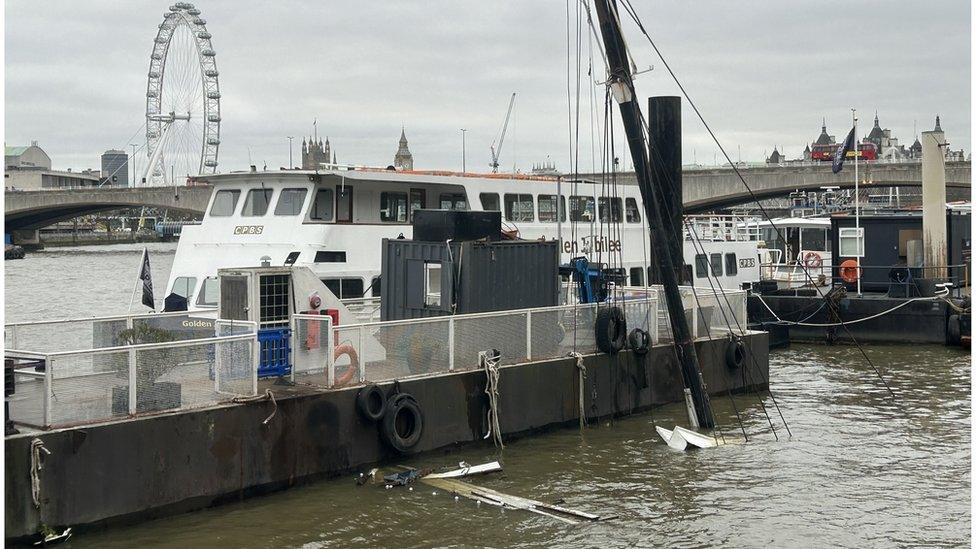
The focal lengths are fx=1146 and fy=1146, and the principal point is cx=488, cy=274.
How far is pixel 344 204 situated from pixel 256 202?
1861 millimetres

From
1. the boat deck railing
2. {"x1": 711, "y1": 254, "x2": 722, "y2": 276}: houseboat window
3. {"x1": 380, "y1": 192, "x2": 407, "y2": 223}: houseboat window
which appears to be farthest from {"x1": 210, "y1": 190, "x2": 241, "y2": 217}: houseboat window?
{"x1": 711, "y1": 254, "x2": 722, "y2": 276}: houseboat window

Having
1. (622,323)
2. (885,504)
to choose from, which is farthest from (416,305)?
(885,504)

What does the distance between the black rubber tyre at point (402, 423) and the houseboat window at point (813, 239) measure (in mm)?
38183

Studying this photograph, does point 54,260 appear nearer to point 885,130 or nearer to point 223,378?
point 223,378

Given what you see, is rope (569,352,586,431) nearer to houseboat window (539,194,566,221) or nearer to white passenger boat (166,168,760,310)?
white passenger boat (166,168,760,310)

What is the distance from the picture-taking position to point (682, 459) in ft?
61.9

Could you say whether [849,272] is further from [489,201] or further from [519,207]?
[489,201]

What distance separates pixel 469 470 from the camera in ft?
55.9

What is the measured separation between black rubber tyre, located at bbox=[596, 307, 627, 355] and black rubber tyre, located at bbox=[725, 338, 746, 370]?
13.7ft

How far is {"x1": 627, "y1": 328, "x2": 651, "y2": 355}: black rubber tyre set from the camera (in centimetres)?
2198

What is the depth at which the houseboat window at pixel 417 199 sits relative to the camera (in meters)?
25.3

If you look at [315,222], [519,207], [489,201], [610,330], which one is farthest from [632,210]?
[315,222]

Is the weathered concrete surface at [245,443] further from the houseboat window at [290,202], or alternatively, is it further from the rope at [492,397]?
the houseboat window at [290,202]

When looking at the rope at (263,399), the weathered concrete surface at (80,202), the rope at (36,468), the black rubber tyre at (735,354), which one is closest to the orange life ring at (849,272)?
the black rubber tyre at (735,354)
